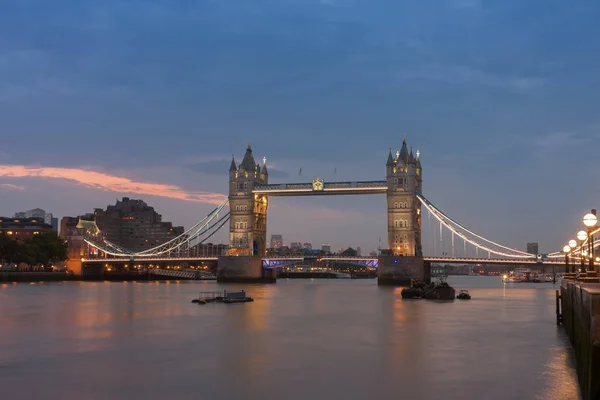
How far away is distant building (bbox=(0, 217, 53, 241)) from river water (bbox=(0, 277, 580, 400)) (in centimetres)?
9228

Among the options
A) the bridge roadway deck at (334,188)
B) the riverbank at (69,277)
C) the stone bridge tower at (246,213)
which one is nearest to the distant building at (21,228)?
the riverbank at (69,277)

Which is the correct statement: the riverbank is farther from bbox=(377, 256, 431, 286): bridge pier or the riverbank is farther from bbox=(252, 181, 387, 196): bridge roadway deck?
bbox=(377, 256, 431, 286): bridge pier

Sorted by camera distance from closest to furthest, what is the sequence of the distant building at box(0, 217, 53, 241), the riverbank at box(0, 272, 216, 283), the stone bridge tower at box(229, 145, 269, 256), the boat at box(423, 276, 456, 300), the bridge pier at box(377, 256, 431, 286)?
1. the boat at box(423, 276, 456, 300)
2. the bridge pier at box(377, 256, 431, 286)
3. the riverbank at box(0, 272, 216, 283)
4. the stone bridge tower at box(229, 145, 269, 256)
5. the distant building at box(0, 217, 53, 241)

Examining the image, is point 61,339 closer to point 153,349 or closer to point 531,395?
point 153,349

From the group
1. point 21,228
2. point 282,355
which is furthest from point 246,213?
point 282,355

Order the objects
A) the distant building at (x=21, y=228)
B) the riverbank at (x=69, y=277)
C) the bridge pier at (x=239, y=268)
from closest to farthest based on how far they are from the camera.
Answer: the bridge pier at (x=239, y=268)
the riverbank at (x=69, y=277)
the distant building at (x=21, y=228)

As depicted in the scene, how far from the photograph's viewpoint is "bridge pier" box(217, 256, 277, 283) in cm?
10569

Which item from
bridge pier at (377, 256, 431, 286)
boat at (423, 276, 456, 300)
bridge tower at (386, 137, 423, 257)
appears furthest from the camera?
bridge tower at (386, 137, 423, 257)

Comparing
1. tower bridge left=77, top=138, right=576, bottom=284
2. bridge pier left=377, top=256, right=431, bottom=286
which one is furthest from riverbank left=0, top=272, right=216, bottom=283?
bridge pier left=377, top=256, right=431, bottom=286

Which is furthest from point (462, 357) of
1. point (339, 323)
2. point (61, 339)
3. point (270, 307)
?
point (270, 307)

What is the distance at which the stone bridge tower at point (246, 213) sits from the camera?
10844 cm

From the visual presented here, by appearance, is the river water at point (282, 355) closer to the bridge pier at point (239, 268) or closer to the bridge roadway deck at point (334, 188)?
the bridge roadway deck at point (334, 188)

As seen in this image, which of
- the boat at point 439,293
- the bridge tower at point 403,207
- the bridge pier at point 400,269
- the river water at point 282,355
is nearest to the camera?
the river water at point 282,355

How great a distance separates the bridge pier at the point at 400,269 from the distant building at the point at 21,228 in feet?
219
